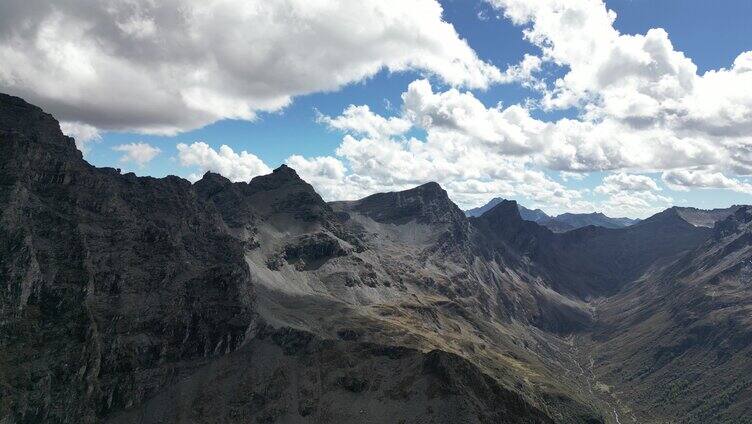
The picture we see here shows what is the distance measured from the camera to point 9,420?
7820 inches
